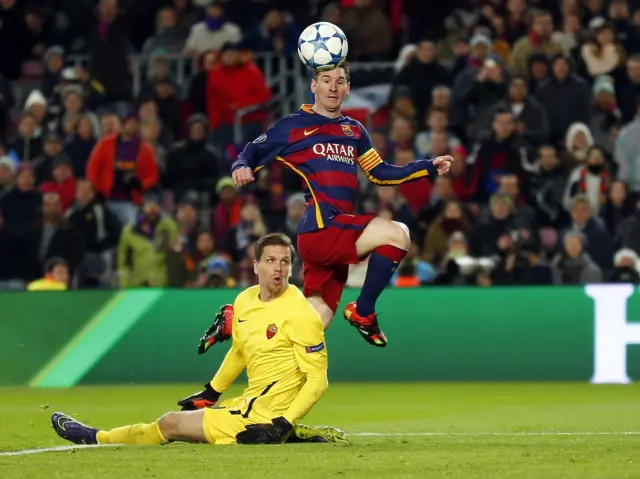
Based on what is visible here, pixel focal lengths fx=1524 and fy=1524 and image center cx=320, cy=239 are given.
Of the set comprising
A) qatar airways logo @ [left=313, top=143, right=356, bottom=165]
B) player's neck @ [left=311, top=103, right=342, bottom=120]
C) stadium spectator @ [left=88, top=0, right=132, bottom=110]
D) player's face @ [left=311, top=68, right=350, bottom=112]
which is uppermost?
stadium spectator @ [left=88, top=0, right=132, bottom=110]

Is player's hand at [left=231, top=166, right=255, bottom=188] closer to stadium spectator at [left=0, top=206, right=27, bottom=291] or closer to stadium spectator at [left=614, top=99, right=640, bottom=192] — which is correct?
stadium spectator at [left=0, top=206, right=27, bottom=291]

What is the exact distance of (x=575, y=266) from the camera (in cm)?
1755

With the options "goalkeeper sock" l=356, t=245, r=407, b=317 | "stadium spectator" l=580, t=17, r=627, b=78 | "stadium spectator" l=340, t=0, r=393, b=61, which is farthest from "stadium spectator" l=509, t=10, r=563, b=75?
"goalkeeper sock" l=356, t=245, r=407, b=317

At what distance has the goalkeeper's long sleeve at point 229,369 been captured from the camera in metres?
9.59

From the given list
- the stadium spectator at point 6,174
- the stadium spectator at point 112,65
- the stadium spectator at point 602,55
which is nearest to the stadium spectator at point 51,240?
the stadium spectator at point 6,174

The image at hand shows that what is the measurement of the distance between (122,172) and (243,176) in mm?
9922

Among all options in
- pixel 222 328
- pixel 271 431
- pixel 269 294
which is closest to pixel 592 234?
pixel 222 328

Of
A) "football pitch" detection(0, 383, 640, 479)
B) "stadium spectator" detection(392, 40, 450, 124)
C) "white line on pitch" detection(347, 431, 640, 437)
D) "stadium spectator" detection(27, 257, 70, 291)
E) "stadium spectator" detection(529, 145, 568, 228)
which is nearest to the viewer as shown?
"football pitch" detection(0, 383, 640, 479)

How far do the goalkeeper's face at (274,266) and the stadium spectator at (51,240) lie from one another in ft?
31.3

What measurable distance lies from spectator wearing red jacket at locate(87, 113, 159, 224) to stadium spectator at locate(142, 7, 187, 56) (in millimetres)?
2519

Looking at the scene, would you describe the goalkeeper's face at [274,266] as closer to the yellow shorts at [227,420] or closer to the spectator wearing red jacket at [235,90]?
the yellow shorts at [227,420]

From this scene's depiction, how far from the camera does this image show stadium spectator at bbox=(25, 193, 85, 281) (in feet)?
60.6

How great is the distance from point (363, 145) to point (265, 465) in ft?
10.2

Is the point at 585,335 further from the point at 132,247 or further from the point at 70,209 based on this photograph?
the point at 70,209
